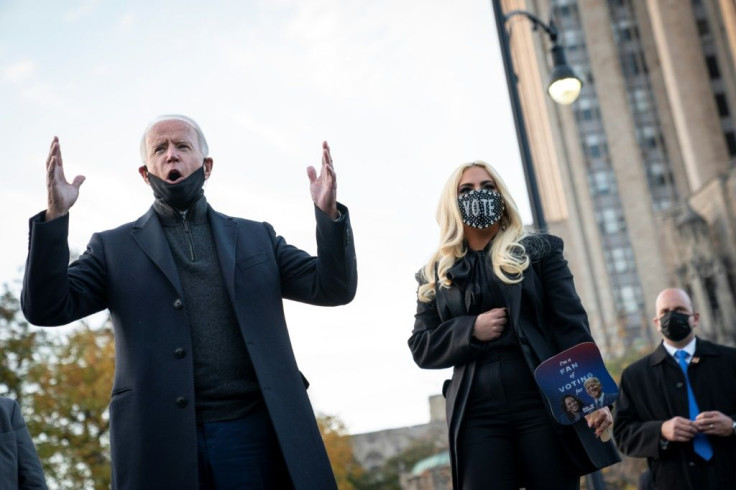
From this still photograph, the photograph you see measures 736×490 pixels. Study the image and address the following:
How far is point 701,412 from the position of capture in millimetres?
7930

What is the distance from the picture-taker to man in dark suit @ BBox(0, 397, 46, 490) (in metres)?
6.02

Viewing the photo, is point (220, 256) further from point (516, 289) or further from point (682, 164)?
point (682, 164)

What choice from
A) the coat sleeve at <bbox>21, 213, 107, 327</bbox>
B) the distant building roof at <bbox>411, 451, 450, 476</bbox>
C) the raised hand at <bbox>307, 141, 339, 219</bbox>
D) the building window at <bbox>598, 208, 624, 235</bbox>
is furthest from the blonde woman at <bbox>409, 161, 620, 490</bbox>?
the building window at <bbox>598, 208, 624, 235</bbox>

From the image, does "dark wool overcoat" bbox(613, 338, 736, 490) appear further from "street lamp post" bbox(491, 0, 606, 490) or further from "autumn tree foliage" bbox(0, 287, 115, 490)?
"autumn tree foliage" bbox(0, 287, 115, 490)

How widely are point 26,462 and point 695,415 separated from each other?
515 centimetres

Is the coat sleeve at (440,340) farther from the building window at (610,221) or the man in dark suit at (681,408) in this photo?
the building window at (610,221)

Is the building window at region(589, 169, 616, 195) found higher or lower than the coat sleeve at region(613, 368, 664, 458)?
higher

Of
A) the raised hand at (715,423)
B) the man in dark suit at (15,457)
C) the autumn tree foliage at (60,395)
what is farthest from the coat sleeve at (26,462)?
the autumn tree foliage at (60,395)

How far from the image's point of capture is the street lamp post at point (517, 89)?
39.5ft

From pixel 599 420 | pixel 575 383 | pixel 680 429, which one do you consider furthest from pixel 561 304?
pixel 680 429

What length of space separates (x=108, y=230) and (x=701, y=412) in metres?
5.27

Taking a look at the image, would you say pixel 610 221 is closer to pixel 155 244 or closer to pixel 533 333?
pixel 533 333

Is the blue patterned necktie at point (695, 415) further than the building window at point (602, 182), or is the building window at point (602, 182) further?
the building window at point (602, 182)

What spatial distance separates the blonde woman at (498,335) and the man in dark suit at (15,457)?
2594mm
